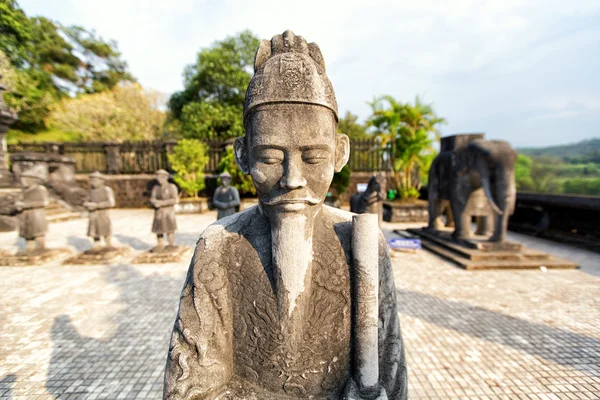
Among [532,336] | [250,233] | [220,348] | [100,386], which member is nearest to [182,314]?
[220,348]

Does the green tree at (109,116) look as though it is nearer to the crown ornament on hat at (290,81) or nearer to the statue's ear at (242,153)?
the statue's ear at (242,153)

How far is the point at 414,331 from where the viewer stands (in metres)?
3.48

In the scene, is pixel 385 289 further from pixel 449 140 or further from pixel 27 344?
pixel 449 140

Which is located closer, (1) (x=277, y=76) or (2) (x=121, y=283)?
(1) (x=277, y=76)

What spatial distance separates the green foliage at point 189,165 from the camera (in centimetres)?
1312

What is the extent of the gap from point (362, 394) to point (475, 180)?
6.63m

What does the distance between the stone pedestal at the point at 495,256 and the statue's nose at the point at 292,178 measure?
18.9 feet

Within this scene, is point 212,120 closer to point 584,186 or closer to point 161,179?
point 161,179

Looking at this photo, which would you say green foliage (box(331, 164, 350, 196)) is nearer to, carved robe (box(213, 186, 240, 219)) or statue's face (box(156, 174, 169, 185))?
carved robe (box(213, 186, 240, 219))

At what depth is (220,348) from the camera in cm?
130

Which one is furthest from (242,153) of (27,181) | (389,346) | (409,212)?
(409,212)

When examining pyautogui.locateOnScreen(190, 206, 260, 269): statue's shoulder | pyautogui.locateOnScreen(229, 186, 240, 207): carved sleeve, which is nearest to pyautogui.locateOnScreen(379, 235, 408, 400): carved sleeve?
pyautogui.locateOnScreen(190, 206, 260, 269): statue's shoulder

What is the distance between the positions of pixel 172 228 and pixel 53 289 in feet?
7.61

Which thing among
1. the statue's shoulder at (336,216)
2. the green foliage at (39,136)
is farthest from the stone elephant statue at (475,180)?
the green foliage at (39,136)
